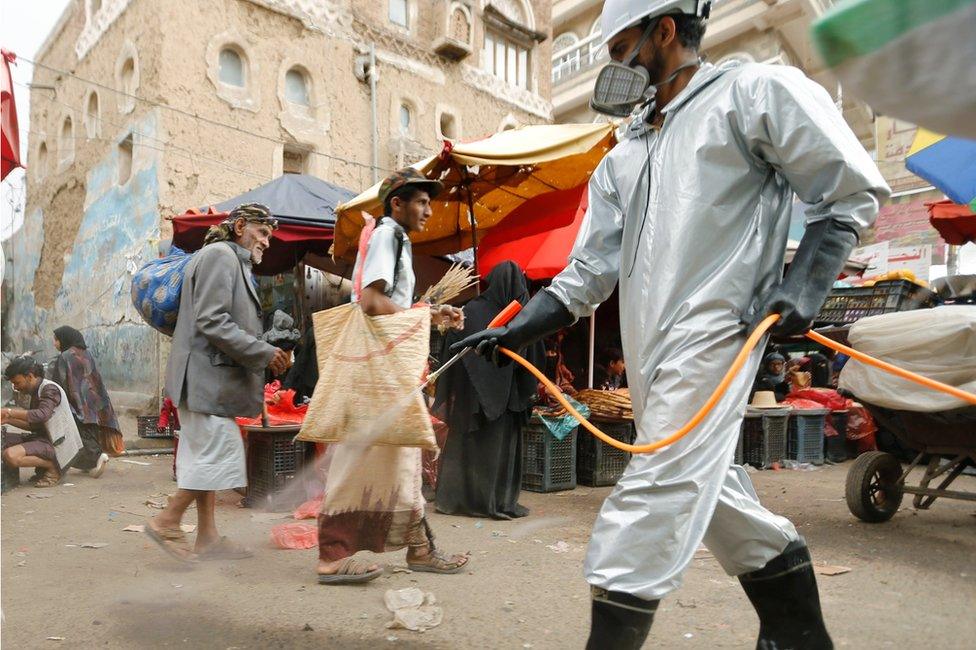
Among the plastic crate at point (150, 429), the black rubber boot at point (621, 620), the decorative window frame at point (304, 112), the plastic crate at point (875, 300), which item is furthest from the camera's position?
the decorative window frame at point (304, 112)

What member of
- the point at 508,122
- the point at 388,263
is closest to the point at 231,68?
the point at 508,122

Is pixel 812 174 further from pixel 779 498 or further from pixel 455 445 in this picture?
pixel 779 498

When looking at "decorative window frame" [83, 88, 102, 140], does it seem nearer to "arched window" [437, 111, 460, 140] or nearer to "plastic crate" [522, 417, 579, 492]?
"arched window" [437, 111, 460, 140]

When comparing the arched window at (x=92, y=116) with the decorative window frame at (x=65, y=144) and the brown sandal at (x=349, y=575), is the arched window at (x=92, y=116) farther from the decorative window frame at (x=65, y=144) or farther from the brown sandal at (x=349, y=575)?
the brown sandal at (x=349, y=575)

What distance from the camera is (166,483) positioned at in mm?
6957

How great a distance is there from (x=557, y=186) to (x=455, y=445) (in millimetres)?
2830

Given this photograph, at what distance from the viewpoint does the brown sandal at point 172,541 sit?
12.5 ft

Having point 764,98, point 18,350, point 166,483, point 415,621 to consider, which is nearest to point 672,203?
point 764,98

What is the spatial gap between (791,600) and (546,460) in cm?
432

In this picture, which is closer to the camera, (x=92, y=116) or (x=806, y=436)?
(x=806, y=436)

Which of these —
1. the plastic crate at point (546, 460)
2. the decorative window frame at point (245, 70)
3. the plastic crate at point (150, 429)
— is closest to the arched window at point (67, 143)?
the decorative window frame at point (245, 70)

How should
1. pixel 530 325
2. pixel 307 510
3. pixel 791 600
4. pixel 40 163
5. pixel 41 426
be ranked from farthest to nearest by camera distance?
pixel 40 163, pixel 41 426, pixel 307 510, pixel 530 325, pixel 791 600

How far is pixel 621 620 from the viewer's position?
5.88ft

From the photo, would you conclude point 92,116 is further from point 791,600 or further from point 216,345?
point 791,600
